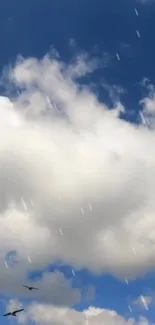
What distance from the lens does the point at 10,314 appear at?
103m

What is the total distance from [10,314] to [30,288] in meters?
7.23

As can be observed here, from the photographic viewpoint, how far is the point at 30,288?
10706cm
